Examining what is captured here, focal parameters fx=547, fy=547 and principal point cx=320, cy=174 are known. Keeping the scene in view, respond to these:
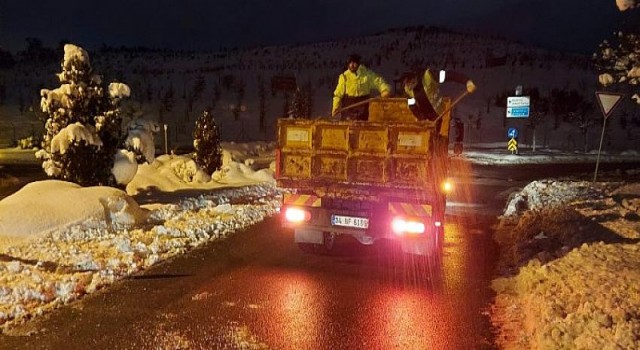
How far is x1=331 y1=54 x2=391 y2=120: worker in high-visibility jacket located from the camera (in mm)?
9328

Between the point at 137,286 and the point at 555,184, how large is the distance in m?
14.0

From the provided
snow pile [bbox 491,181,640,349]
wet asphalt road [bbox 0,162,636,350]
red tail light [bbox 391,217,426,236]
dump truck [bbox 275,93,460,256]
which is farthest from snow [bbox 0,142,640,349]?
dump truck [bbox 275,93,460,256]

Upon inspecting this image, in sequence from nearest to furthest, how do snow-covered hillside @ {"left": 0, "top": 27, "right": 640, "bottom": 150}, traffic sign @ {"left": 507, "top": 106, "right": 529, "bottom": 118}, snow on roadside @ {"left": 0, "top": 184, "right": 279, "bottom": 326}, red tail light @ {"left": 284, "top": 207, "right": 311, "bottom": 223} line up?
snow on roadside @ {"left": 0, "top": 184, "right": 279, "bottom": 326}, red tail light @ {"left": 284, "top": 207, "right": 311, "bottom": 223}, traffic sign @ {"left": 507, "top": 106, "right": 529, "bottom": 118}, snow-covered hillside @ {"left": 0, "top": 27, "right": 640, "bottom": 150}

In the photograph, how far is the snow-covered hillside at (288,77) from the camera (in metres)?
59.3

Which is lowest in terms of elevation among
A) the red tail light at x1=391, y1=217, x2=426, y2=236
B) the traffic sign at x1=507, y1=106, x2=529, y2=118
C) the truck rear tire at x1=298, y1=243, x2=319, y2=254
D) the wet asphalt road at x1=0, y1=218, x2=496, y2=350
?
the wet asphalt road at x1=0, y1=218, x2=496, y2=350

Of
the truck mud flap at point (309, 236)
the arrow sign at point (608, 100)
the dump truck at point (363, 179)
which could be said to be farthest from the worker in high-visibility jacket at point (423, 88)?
the arrow sign at point (608, 100)

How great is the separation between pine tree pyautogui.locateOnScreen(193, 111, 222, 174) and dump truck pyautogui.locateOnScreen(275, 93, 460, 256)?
41.5ft

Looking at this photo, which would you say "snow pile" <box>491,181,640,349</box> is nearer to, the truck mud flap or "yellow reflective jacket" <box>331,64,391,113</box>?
the truck mud flap

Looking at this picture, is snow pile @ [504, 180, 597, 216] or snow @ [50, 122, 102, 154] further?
snow pile @ [504, 180, 597, 216]

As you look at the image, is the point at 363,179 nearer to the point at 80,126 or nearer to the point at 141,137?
the point at 80,126

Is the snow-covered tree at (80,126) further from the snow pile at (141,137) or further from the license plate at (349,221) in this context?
the license plate at (349,221)

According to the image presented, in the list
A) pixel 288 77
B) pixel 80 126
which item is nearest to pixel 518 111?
pixel 80 126

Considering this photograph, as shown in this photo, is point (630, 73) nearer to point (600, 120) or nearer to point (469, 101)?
point (600, 120)

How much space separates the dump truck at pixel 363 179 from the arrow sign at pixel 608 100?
7245 millimetres
